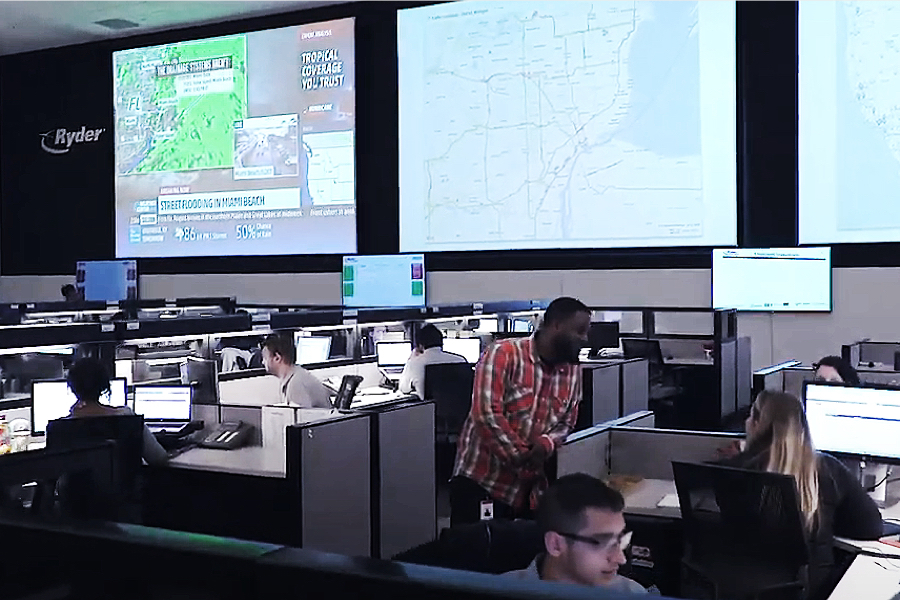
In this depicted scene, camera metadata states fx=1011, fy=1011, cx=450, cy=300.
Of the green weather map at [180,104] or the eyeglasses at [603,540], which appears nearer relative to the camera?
the eyeglasses at [603,540]

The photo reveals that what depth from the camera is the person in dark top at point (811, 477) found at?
9.12 ft

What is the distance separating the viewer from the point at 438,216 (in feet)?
32.9

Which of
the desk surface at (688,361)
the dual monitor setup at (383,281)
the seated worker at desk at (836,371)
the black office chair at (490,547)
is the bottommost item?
the desk surface at (688,361)

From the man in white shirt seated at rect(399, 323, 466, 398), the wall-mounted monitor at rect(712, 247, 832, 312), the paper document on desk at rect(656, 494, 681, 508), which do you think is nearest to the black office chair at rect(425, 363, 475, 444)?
the man in white shirt seated at rect(399, 323, 466, 398)


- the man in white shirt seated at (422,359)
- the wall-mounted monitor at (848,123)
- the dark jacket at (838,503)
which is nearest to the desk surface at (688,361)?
the wall-mounted monitor at (848,123)

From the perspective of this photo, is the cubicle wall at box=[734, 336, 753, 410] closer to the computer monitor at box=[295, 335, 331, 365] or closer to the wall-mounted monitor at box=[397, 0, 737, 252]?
the wall-mounted monitor at box=[397, 0, 737, 252]

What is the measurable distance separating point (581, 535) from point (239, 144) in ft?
31.7

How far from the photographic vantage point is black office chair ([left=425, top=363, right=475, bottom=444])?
6008mm

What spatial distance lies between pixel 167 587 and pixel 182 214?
11.2 meters

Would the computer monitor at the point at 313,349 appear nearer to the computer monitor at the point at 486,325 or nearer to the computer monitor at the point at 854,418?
the computer monitor at the point at 486,325

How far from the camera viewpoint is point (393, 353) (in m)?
7.36

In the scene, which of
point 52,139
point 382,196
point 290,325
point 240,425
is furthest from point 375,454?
point 52,139

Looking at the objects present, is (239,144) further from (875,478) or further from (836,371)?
(875,478)

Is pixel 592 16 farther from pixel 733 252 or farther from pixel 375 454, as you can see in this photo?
pixel 375 454
